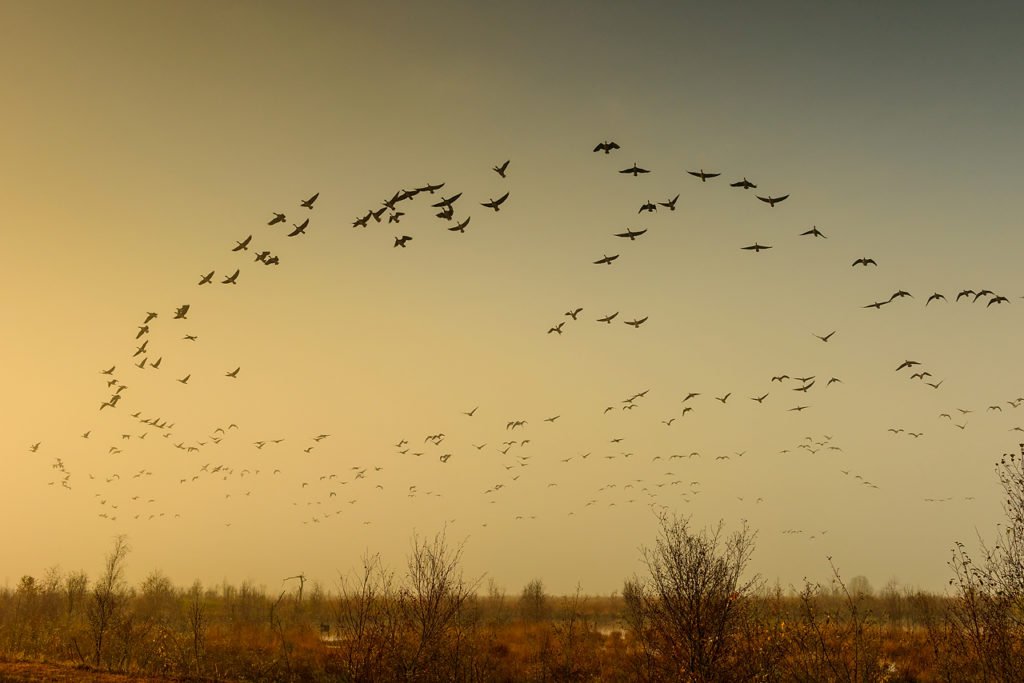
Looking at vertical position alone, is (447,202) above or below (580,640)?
above

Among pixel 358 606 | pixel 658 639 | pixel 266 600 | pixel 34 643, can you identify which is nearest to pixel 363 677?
pixel 358 606

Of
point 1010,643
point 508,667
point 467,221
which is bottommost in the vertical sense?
point 508,667

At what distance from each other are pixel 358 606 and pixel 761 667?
11416 millimetres

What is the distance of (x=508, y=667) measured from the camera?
2727cm

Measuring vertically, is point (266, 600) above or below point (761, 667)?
below

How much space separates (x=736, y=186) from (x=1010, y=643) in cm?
1284

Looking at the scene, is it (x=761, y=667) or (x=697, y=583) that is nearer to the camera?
(x=697, y=583)

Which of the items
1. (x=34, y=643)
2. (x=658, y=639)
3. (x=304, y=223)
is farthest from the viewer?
(x=34, y=643)

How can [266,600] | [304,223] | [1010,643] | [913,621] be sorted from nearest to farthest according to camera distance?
[1010,643]
[304,223]
[913,621]
[266,600]

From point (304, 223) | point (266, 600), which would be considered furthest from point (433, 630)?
point (266, 600)

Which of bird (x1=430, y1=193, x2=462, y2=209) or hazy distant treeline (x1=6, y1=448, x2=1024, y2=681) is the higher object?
bird (x1=430, y1=193, x2=462, y2=209)

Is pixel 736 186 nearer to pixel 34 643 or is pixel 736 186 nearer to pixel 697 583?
pixel 697 583

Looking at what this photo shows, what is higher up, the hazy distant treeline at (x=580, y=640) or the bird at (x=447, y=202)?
the bird at (x=447, y=202)

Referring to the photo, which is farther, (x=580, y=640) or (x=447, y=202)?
(x=580, y=640)
